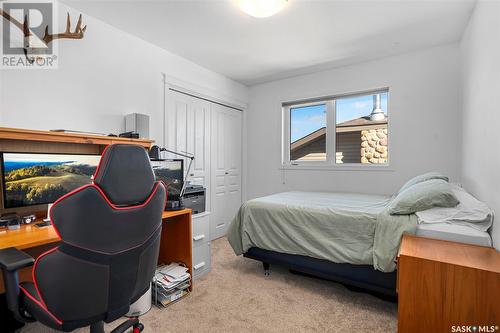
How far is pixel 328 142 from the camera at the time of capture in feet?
12.7

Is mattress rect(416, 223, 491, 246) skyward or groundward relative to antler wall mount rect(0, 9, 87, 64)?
groundward

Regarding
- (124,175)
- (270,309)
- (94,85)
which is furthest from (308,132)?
(124,175)

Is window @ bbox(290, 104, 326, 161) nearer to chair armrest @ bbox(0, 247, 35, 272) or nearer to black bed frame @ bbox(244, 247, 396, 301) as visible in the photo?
black bed frame @ bbox(244, 247, 396, 301)

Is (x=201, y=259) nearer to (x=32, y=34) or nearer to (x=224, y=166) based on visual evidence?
(x=224, y=166)

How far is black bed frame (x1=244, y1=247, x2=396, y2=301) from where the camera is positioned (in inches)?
76.4

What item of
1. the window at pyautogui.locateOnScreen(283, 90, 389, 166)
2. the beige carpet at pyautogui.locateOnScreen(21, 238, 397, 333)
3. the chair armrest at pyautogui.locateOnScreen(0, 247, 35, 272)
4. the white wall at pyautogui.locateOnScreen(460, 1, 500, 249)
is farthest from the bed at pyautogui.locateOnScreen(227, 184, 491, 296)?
the chair armrest at pyautogui.locateOnScreen(0, 247, 35, 272)

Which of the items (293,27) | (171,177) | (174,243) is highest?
(293,27)

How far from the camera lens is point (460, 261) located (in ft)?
4.34

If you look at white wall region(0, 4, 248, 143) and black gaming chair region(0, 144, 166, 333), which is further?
white wall region(0, 4, 248, 143)

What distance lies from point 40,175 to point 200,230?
1362mm

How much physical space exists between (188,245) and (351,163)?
102 inches

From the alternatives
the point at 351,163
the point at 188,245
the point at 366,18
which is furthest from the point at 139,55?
the point at 351,163

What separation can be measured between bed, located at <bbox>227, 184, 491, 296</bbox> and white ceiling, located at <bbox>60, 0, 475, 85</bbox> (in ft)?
5.82

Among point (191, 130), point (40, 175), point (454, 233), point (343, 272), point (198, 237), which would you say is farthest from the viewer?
point (191, 130)
